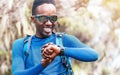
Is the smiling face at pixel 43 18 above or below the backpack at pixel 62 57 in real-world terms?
above

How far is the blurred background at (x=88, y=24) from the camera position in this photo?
4586mm

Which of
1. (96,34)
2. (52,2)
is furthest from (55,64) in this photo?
(96,34)

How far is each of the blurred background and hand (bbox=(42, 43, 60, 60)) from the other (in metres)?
2.21

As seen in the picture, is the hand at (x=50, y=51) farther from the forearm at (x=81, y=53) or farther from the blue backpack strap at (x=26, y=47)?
the blue backpack strap at (x=26, y=47)

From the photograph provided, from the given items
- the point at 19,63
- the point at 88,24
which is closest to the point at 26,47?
the point at 19,63

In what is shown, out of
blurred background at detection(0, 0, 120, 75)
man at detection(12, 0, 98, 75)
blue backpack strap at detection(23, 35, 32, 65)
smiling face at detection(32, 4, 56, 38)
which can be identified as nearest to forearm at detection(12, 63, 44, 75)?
man at detection(12, 0, 98, 75)

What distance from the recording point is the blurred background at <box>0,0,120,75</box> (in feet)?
15.0

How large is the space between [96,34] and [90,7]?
11.7 inches

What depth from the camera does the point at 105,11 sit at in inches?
180

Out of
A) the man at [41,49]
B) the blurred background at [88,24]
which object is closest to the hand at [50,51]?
the man at [41,49]

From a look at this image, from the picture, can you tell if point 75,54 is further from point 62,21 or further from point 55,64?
point 62,21

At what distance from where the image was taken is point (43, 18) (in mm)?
2650

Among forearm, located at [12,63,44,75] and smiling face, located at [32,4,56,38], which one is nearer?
forearm, located at [12,63,44,75]

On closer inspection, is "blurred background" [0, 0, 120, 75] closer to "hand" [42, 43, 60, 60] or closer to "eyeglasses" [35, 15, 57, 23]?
"eyeglasses" [35, 15, 57, 23]
